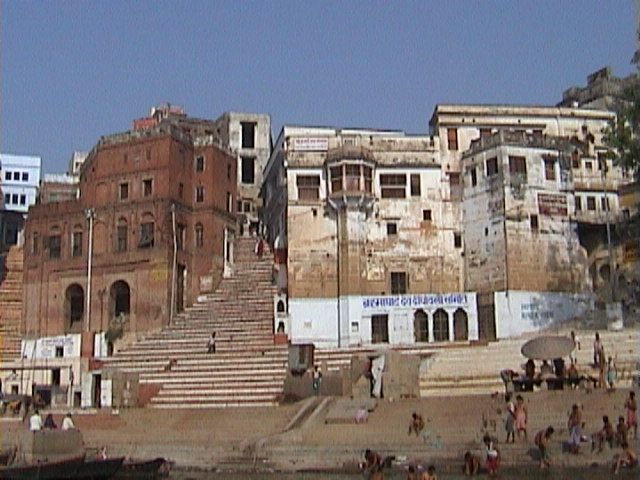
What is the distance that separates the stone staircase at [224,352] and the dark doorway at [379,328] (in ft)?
15.2

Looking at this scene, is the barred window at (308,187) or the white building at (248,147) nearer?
the barred window at (308,187)

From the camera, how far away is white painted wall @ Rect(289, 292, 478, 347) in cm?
4422

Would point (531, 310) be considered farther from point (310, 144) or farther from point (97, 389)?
point (97, 389)

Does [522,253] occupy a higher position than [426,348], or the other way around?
[522,253]

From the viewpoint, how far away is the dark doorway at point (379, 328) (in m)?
44.3

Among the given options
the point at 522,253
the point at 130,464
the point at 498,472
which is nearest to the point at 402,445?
the point at 498,472

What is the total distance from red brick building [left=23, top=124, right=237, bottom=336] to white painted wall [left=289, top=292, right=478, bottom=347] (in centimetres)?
763

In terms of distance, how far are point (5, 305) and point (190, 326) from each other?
13.0 m

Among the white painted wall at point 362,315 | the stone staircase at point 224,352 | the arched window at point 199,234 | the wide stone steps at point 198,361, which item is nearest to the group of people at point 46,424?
the stone staircase at point 224,352

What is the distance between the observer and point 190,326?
47062 mm

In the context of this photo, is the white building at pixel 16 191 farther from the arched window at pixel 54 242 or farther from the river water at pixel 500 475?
the river water at pixel 500 475

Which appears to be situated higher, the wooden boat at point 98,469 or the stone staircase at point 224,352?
the stone staircase at point 224,352

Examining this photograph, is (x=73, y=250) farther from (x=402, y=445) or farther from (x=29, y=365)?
(x=402, y=445)

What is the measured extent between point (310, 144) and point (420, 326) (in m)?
11.4
